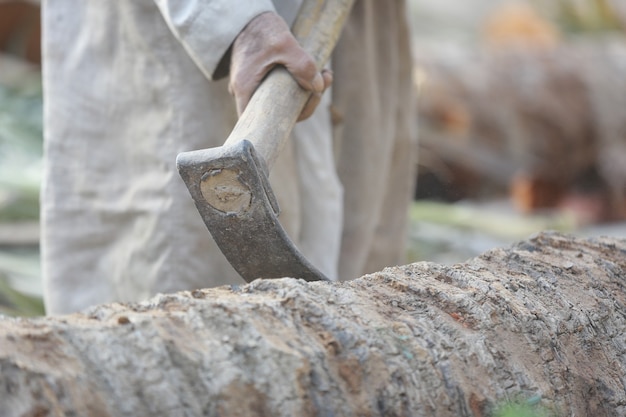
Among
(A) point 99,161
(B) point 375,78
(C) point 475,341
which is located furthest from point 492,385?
(B) point 375,78

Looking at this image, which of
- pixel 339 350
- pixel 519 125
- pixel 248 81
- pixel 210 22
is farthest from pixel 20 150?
pixel 519 125

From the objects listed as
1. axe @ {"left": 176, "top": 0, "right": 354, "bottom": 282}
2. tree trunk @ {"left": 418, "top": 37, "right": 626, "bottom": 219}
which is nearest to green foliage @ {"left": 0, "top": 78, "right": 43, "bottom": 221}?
axe @ {"left": 176, "top": 0, "right": 354, "bottom": 282}

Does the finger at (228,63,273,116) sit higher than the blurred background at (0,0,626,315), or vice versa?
the blurred background at (0,0,626,315)

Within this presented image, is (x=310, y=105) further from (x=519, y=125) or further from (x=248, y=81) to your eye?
(x=519, y=125)

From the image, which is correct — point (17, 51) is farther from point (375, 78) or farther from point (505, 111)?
point (375, 78)

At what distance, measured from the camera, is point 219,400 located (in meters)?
1.10

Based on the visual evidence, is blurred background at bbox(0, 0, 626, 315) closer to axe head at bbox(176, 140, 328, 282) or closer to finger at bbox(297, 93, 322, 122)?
finger at bbox(297, 93, 322, 122)

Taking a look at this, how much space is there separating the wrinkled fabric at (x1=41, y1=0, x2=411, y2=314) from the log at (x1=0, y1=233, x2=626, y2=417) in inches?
34.3

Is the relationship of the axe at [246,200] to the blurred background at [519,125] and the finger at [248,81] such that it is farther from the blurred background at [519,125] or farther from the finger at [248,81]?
the blurred background at [519,125]

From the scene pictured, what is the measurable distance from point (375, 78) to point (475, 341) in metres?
1.46

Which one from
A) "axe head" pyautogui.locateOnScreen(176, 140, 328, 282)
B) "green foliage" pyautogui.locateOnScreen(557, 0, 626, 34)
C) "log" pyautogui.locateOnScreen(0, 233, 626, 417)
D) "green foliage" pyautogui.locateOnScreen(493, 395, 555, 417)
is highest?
"green foliage" pyautogui.locateOnScreen(557, 0, 626, 34)

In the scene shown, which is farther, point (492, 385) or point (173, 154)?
point (173, 154)

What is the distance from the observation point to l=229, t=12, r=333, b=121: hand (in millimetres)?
1774

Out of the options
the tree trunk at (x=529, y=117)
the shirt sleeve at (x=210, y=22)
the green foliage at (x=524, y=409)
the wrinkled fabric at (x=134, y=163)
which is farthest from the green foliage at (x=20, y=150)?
the green foliage at (x=524, y=409)
